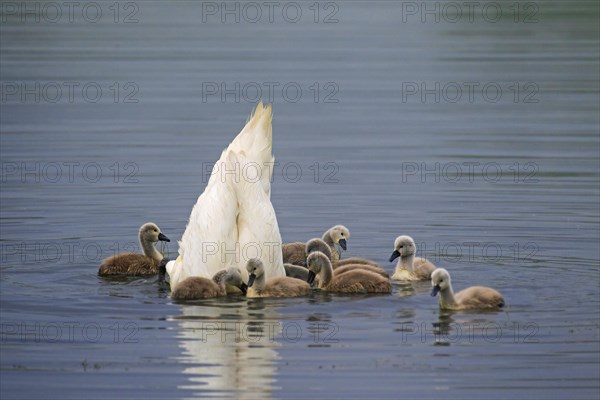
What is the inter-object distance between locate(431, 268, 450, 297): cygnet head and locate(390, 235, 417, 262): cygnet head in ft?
4.45

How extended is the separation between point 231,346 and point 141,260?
328cm

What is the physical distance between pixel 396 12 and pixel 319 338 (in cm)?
3322

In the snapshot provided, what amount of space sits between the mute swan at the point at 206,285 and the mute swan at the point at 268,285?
0.13 metres

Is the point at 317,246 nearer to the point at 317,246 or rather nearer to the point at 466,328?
the point at 317,246

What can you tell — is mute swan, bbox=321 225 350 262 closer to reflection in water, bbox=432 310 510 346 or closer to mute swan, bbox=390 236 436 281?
mute swan, bbox=390 236 436 281

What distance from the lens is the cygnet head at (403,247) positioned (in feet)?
41.9

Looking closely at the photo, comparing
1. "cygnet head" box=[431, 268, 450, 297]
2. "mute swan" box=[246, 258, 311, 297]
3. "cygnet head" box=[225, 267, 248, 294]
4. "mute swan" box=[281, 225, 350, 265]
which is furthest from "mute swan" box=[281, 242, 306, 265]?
"cygnet head" box=[431, 268, 450, 297]

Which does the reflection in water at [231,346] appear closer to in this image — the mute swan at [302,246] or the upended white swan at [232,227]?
the upended white swan at [232,227]

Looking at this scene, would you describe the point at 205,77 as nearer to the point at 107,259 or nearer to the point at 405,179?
the point at 405,179

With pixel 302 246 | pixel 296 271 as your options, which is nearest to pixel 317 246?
pixel 296 271

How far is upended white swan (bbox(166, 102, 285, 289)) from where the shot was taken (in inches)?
470

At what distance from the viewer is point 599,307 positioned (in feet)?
37.2

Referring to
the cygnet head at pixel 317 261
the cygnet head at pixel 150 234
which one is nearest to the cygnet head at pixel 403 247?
the cygnet head at pixel 317 261

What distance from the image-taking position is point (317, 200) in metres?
16.3
